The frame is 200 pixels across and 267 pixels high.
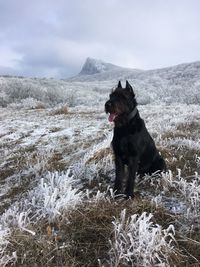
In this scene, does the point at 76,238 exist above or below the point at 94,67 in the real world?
above

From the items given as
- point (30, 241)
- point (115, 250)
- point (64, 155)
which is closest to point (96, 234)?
point (115, 250)

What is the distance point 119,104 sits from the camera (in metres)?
5.55

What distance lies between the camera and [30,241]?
4238mm

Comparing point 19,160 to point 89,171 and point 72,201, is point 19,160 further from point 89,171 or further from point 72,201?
point 72,201

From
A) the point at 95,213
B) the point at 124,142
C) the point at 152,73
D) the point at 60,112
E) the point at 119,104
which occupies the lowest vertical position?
the point at 152,73

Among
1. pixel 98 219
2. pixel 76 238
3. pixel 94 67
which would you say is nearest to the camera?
pixel 76 238

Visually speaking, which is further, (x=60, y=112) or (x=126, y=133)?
(x=60, y=112)

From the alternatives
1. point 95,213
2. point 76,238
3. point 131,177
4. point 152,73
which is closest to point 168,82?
point 152,73

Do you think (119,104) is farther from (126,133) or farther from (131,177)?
(131,177)

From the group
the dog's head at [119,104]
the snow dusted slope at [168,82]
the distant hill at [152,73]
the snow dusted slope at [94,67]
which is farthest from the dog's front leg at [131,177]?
the snow dusted slope at [94,67]

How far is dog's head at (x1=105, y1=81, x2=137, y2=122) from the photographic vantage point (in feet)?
18.1

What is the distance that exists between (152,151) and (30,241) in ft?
8.75

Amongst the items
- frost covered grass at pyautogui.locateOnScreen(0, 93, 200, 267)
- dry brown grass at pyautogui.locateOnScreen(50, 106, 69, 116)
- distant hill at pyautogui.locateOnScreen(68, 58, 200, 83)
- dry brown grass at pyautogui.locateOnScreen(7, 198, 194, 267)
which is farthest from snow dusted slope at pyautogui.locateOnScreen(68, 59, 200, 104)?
dry brown grass at pyautogui.locateOnScreen(7, 198, 194, 267)

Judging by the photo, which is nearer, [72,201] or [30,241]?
[30,241]
